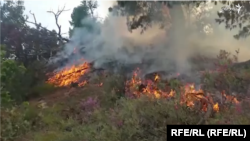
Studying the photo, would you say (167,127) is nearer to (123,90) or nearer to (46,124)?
(46,124)

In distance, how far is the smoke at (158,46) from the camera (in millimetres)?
17172

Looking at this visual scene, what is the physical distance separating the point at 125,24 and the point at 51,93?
692 centimetres

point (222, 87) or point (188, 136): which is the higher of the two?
point (222, 87)

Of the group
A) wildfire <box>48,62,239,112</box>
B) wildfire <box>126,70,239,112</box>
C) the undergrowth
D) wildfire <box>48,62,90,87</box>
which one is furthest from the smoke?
the undergrowth

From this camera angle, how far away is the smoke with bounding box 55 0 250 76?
17.2m

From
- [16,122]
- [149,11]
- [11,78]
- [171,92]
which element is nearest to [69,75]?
[11,78]

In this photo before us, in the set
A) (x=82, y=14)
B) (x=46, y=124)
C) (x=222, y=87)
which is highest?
(x=82, y=14)

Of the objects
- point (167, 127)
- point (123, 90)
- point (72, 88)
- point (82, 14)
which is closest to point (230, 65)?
point (123, 90)

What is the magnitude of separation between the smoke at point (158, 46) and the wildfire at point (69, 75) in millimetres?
913

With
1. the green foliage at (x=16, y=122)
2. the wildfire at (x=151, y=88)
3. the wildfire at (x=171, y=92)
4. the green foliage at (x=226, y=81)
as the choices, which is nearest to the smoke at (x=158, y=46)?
the wildfire at (x=151, y=88)

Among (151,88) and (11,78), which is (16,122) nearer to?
(151,88)

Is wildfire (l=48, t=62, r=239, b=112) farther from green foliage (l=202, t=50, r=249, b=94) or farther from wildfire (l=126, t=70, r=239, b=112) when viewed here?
green foliage (l=202, t=50, r=249, b=94)

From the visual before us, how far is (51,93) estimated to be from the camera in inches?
702

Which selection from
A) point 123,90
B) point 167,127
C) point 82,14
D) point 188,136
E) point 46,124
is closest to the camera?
point 188,136
